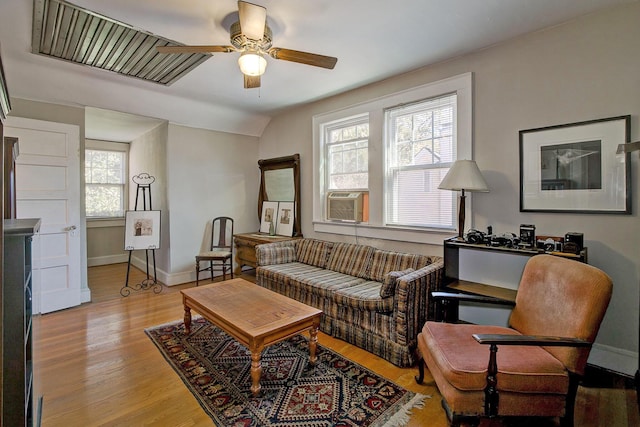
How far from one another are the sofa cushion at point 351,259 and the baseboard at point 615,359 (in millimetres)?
1933

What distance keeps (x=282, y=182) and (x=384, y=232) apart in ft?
7.01

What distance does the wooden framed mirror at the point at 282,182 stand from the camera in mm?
4746

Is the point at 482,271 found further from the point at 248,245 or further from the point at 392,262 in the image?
the point at 248,245

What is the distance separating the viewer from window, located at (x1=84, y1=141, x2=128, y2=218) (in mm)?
6000

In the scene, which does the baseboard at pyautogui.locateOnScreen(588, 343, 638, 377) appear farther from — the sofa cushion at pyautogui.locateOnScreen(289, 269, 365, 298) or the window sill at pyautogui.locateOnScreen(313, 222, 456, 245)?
the sofa cushion at pyautogui.locateOnScreen(289, 269, 365, 298)

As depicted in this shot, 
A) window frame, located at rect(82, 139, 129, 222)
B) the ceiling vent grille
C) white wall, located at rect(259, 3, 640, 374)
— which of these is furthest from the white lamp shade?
window frame, located at rect(82, 139, 129, 222)

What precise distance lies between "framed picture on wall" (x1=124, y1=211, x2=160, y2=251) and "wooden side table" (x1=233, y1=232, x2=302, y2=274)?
1.16 meters

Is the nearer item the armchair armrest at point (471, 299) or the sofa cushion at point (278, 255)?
the armchair armrest at point (471, 299)

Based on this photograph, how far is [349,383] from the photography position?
86.7 inches

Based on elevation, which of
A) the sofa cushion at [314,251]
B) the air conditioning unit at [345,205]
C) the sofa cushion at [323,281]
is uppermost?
the air conditioning unit at [345,205]

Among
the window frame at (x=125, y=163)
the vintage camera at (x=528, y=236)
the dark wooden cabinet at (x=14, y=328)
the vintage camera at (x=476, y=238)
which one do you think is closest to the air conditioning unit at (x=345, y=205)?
the vintage camera at (x=476, y=238)

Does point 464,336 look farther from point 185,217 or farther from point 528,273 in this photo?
point 185,217

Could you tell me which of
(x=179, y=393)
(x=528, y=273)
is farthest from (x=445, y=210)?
(x=179, y=393)

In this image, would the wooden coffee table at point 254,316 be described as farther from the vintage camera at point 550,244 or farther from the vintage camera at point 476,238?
the vintage camera at point 550,244
